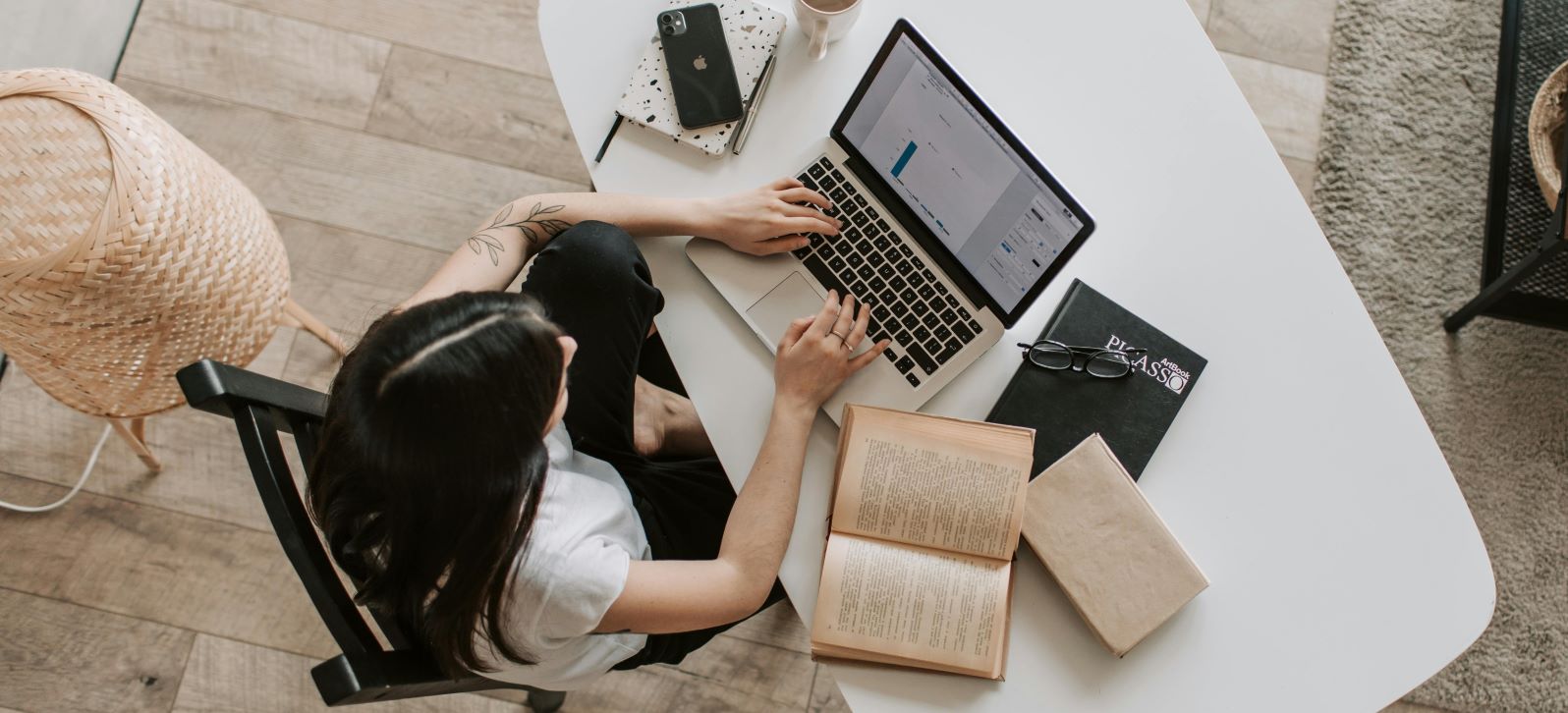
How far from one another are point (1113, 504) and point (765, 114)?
→ 1.83ft

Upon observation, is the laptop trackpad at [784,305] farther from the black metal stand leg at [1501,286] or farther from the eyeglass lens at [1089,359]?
the black metal stand leg at [1501,286]

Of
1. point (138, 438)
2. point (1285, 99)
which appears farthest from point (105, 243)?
point (1285, 99)

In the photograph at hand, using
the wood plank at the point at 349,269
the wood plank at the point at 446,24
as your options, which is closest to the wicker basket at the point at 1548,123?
the wood plank at the point at 446,24

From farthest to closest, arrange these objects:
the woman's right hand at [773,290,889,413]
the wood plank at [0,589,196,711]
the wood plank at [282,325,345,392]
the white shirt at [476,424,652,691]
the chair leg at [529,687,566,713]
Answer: the wood plank at [282,325,345,392]
the wood plank at [0,589,196,711]
the chair leg at [529,687,566,713]
the woman's right hand at [773,290,889,413]
the white shirt at [476,424,652,691]

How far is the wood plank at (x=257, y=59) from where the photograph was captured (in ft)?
5.68

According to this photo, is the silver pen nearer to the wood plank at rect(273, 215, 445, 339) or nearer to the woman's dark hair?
the woman's dark hair

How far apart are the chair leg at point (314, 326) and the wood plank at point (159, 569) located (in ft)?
1.09

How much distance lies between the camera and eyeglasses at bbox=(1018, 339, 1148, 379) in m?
0.99

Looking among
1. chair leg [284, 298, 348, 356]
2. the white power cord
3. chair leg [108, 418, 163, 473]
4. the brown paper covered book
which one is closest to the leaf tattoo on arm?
chair leg [284, 298, 348, 356]

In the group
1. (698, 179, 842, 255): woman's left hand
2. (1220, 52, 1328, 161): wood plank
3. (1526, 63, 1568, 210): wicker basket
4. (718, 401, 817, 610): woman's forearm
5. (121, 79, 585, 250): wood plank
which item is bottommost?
(121, 79, 585, 250): wood plank

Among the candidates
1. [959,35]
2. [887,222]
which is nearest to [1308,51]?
[959,35]

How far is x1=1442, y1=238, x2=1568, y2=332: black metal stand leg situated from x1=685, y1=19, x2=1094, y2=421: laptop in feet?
3.16

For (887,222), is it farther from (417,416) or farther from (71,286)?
(71,286)

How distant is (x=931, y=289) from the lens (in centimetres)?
101
